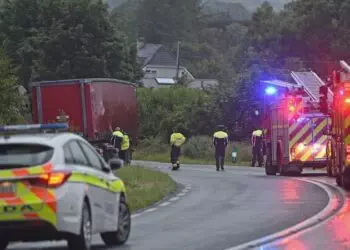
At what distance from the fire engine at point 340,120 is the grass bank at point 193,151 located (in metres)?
18.4

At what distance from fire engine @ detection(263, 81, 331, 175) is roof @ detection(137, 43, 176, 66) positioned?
99.9 meters

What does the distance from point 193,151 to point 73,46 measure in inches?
594

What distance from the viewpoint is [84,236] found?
11734 millimetres

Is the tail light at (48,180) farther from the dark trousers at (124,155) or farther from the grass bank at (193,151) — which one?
the grass bank at (193,151)

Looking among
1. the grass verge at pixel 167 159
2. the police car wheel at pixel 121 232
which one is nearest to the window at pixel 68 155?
the police car wheel at pixel 121 232

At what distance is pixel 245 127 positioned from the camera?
53.8 metres

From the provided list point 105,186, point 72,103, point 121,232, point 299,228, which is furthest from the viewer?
point 72,103

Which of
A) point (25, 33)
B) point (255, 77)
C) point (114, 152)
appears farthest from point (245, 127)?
point (114, 152)

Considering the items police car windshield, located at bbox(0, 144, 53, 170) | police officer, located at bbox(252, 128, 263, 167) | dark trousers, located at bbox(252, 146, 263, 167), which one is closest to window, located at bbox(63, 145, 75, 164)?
police car windshield, located at bbox(0, 144, 53, 170)

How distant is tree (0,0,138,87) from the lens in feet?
202

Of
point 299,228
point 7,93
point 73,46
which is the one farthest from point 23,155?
point 73,46

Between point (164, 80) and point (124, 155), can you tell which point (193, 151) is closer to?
point (124, 155)

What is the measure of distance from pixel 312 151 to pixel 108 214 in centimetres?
1908

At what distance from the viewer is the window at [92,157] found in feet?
41.3
